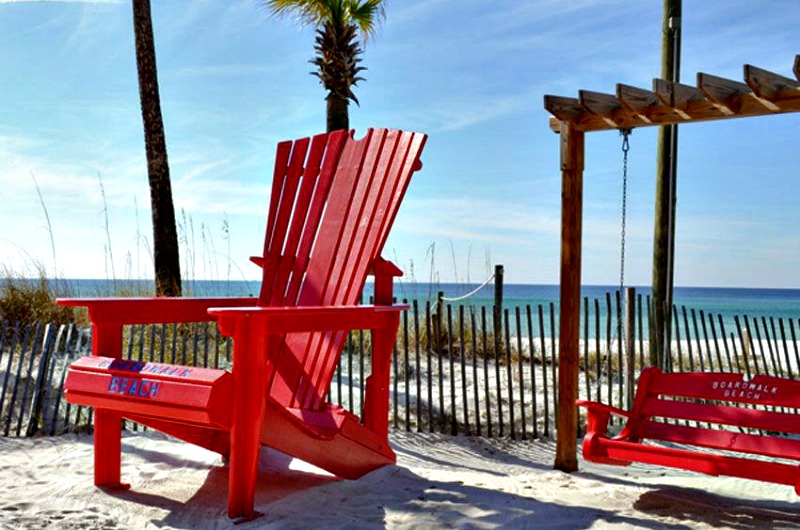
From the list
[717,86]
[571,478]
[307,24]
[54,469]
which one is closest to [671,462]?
[571,478]

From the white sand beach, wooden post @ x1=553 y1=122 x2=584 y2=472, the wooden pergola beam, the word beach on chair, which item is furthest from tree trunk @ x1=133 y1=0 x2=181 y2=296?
the word beach on chair

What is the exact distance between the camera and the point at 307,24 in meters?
8.92

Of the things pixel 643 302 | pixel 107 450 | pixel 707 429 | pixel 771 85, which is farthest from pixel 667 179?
pixel 643 302

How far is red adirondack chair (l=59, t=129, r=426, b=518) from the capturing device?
2879 millimetres

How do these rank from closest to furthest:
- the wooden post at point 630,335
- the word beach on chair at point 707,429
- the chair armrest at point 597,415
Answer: the word beach on chair at point 707,429, the chair armrest at point 597,415, the wooden post at point 630,335

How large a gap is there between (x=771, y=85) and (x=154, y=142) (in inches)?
253

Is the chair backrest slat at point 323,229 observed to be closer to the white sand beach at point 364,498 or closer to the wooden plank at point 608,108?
the white sand beach at point 364,498

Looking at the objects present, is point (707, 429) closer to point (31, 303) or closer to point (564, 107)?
point (564, 107)

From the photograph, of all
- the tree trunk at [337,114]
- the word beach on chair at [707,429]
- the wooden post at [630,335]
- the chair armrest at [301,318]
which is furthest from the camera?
the tree trunk at [337,114]

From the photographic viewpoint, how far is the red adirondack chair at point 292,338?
113 inches

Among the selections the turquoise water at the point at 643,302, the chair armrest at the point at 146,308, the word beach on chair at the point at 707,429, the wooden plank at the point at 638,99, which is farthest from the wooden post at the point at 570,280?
the turquoise water at the point at 643,302

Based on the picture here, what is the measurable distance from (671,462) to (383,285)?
1419 millimetres

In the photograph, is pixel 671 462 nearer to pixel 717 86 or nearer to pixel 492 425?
pixel 717 86

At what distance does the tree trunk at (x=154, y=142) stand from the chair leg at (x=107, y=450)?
15.8ft
